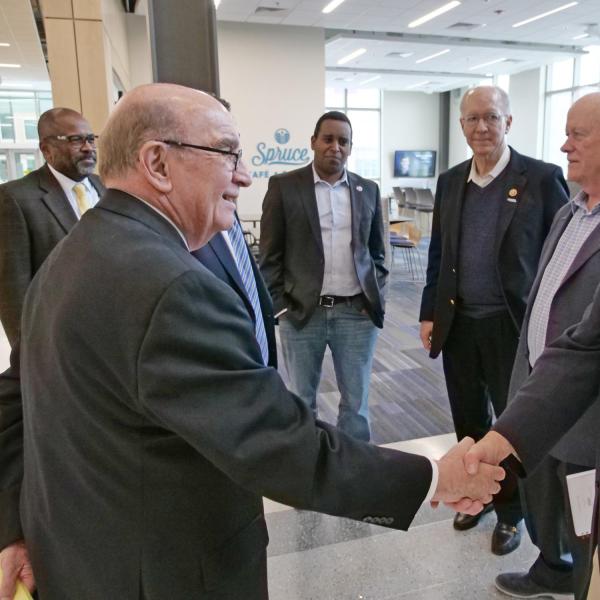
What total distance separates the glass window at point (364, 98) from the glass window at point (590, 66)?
5830 mm

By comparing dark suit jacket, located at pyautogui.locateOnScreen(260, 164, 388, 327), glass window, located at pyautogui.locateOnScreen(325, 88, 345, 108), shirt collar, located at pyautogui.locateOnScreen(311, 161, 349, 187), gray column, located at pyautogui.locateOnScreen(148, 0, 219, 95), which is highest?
glass window, located at pyautogui.locateOnScreen(325, 88, 345, 108)

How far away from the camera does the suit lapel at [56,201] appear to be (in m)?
2.65

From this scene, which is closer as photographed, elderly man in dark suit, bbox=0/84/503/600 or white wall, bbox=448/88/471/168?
elderly man in dark suit, bbox=0/84/503/600

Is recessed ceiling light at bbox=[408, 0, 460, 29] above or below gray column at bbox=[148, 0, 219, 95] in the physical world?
above

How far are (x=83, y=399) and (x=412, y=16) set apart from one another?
9.81m

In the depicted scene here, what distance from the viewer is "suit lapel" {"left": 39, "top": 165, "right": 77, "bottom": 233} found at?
A: 104 inches

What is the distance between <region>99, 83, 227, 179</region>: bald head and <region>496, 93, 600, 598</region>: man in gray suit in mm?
1254

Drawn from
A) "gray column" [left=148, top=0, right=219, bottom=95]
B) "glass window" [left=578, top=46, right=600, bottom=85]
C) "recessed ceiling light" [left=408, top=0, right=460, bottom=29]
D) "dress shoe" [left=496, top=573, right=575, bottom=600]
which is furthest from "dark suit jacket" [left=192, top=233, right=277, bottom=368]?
"glass window" [left=578, top=46, right=600, bottom=85]

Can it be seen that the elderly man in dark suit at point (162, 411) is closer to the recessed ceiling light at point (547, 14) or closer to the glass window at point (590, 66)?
the recessed ceiling light at point (547, 14)

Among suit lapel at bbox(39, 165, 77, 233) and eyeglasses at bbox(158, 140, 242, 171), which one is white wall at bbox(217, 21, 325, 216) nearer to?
suit lapel at bbox(39, 165, 77, 233)

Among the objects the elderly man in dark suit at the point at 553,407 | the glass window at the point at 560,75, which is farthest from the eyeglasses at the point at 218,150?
the glass window at the point at 560,75

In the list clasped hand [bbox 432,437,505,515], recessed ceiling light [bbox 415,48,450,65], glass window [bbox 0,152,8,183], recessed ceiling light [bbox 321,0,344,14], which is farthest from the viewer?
glass window [bbox 0,152,8,183]

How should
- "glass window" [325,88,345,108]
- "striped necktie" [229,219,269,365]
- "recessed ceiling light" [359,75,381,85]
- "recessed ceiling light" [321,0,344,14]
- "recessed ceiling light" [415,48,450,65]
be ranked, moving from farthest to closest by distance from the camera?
"glass window" [325,88,345,108]
"recessed ceiling light" [359,75,381,85]
"recessed ceiling light" [415,48,450,65]
"recessed ceiling light" [321,0,344,14]
"striped necktie" [229,219,269,365]

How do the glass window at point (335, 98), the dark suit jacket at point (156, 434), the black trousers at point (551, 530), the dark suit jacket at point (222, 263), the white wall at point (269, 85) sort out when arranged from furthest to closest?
the glass window at point (335, 98) < the white wall at point (269, 85) < the black trousers at point (551, 530) < the dark suit jacket at point (222, 263) < the dark suit jacket at point (156, 434)
